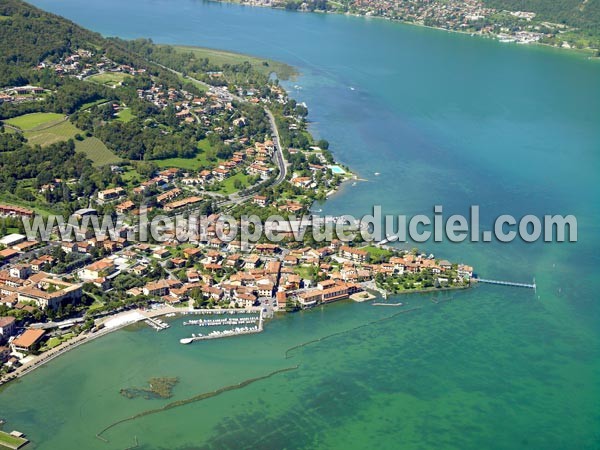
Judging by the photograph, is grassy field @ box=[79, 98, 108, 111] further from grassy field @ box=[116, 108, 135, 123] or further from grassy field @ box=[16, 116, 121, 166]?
grassy field @ box=[16, 116, 121, 166]

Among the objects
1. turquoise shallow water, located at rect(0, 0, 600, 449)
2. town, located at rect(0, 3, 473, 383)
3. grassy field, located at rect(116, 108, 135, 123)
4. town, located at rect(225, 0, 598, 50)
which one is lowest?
turquoise shallow water, located at rect(0, 0, 600, 449)

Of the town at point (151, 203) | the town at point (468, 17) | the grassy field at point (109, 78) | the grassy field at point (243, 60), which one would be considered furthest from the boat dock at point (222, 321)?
the town at point (468, 17)

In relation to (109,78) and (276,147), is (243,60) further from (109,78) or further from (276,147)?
(276,147)

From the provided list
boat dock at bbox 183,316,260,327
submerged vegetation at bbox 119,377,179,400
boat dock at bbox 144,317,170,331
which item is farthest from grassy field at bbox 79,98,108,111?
submerged vegetation at bbox 119,377,179,400

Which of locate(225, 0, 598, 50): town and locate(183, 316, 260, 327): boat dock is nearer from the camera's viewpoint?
locate(183, 316, 260, 327): boat dock

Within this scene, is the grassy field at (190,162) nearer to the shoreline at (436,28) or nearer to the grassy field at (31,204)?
the grassy field at (31,204)

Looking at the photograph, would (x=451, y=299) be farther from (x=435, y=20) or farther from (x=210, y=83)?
(x=435, y=20)
